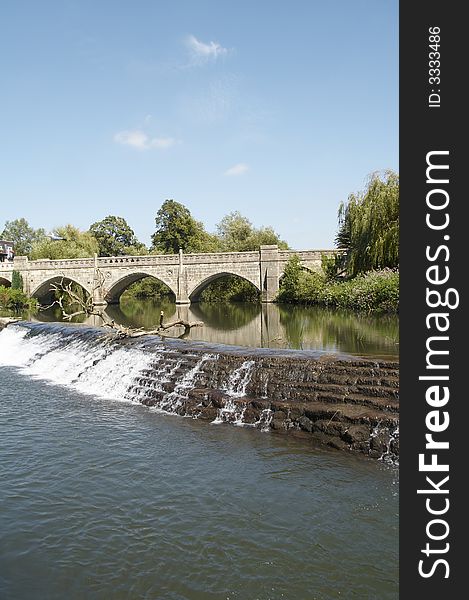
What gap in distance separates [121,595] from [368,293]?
25143 mm

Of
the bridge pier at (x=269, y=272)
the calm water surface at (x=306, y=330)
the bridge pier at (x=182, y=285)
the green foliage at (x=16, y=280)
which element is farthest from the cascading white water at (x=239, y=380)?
the green foliage at (x=16, y=280)

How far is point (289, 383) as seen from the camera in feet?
35.4

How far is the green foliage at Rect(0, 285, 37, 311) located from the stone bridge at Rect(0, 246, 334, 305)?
3664 millimetres

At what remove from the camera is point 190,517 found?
623 centimetres

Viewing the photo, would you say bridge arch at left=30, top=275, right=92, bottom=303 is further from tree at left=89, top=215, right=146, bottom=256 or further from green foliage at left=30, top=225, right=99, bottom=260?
tree at left=89, top=215, right=146, bottom=256

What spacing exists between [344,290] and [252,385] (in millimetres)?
21108

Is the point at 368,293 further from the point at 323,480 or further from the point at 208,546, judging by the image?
the point at 208,546

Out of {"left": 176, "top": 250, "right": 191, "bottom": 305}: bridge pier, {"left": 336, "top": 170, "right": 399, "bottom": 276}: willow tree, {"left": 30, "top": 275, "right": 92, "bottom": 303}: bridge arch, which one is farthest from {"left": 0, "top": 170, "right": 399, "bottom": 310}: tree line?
{"left": 176, "top": 250, "right": 191, "bottom": 305}: bridge pier

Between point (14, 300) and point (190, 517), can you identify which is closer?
point (190, 517)

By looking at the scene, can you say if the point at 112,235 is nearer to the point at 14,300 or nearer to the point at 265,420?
the point at 14,300

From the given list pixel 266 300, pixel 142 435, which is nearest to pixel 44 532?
pixel 142 435

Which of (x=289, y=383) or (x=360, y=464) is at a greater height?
(x=289, y=383)

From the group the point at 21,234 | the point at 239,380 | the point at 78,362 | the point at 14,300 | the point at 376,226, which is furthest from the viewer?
the point at 21,234

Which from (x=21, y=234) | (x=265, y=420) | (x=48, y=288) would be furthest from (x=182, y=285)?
(x=21, y=234)
